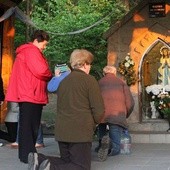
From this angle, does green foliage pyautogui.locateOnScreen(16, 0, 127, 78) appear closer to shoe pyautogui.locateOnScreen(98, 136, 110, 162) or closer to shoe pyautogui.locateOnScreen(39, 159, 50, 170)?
shoe pyautogui.locateOnScreen(98, 136, 110, 162)

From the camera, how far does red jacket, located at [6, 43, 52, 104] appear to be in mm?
8047

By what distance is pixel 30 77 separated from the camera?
8.10 meters

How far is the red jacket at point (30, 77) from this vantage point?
8.05 metres

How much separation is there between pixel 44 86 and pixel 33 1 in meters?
20.1

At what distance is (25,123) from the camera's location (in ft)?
26.4

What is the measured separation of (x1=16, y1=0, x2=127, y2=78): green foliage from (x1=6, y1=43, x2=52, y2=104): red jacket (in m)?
11.5

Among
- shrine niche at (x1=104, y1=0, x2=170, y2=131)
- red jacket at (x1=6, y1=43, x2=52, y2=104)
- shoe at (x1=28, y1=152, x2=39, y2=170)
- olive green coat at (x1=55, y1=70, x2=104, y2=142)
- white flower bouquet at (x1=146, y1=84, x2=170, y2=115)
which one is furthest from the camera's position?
shrine niche at (x1=104, y1=0, x2=170, y2=131)

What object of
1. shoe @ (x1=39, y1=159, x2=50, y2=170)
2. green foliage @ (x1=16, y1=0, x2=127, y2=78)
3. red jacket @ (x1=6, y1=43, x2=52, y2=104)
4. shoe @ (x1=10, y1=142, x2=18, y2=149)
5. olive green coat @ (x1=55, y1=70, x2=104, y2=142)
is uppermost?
green foliage @ (x1=16, y1=0, x2=127, y2=78)

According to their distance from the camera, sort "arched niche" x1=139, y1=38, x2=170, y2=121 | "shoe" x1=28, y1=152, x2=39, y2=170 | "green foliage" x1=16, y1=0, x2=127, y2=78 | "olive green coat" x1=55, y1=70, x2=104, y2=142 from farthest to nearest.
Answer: "green foliage" x1=16, y1=0, x2=127, y2=78 → "arched niche" x1=139, y1=38, x2=170, y2=121 → "shoe" x1=28, y1=152, x2=39, y2=170 → "olive green coat" x1=55, y1=70, x2=104, y2=142

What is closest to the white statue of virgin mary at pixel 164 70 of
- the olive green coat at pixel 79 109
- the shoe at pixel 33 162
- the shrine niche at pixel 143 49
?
the shrine niche at pixel 143 49

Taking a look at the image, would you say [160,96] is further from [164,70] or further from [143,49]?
[143,49]

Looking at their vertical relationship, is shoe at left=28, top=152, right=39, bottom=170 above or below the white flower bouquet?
below

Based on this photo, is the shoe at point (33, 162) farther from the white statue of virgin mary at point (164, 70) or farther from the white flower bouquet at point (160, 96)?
the white statue of virgin mary at point (164, 70)

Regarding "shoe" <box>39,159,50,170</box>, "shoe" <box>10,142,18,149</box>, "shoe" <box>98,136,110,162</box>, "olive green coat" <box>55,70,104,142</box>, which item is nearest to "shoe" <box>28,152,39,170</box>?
"shoe" <box>39,159,50,170</box>
